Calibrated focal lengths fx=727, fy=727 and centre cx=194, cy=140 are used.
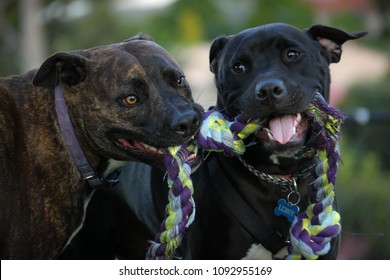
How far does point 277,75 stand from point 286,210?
2.96 feet

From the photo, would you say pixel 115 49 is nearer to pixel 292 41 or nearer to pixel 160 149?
pixel 160 149

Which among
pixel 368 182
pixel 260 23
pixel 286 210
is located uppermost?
pixel 286 210

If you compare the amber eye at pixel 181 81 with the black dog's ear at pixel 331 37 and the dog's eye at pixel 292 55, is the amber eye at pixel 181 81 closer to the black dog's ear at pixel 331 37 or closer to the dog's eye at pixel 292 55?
the dog's eye at pixel 292 55

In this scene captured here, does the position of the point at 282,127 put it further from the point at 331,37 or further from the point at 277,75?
the point at 331,37

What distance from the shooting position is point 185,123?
173 inches

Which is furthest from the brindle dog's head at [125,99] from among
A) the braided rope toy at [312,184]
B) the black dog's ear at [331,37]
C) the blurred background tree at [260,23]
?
the blurred background tree at [260,23]

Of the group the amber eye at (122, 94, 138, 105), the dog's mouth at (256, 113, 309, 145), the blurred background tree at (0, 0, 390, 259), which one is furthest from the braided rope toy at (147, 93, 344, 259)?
the blurred background tree at (0, 0, 390, 259)

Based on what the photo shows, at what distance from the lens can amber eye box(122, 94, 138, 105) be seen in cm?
454

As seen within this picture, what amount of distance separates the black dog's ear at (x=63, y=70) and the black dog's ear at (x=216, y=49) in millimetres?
1029

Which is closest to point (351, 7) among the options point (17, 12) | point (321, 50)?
point (17, 12)

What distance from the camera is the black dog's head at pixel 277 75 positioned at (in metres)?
4.52

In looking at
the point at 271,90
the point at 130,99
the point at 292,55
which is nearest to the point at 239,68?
the point at 292,55

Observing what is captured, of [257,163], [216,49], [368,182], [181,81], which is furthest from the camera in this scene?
[368,182]

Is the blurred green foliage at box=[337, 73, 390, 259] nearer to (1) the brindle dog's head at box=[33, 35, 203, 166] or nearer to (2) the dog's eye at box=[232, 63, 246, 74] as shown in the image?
(2) the dog's eye at box=[232, 63, 246, 74]
